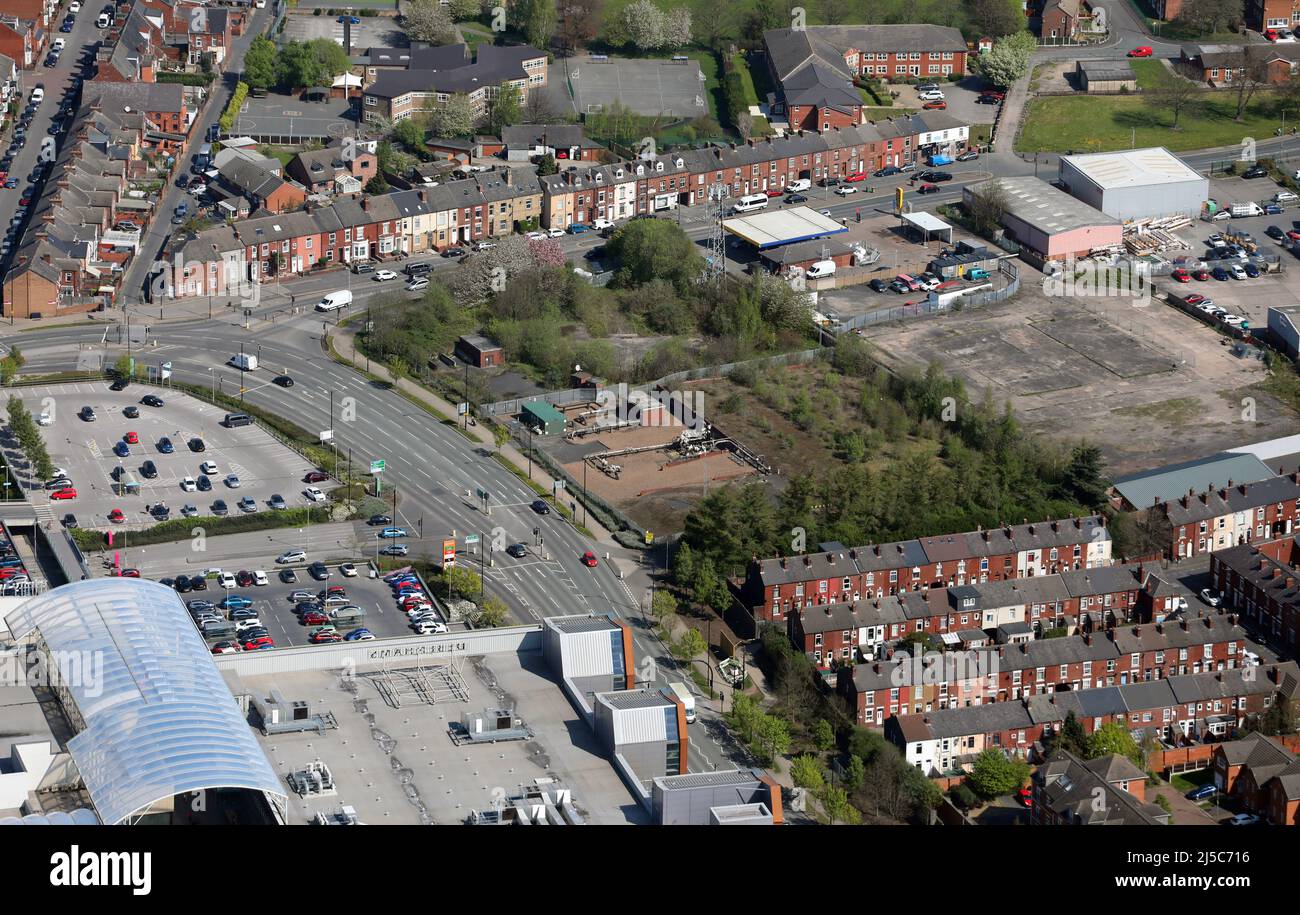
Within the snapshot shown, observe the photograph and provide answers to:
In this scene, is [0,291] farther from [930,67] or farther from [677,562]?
[930,67]

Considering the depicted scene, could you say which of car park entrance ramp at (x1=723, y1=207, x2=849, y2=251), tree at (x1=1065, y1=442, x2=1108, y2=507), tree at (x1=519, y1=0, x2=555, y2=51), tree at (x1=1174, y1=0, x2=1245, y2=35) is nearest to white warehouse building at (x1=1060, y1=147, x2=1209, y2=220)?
car park entrance ramp at (x1=723, y1=207, x2=849, y2=251)

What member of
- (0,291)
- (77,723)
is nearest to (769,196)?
(0,291)

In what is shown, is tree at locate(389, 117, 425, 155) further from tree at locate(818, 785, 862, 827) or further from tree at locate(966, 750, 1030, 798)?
→ tree at locate(818, 785, 862, 827)

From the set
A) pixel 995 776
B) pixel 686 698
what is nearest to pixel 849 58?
pixel 686 698

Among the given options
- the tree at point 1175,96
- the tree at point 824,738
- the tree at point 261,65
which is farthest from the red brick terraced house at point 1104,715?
the tree at point 261,65

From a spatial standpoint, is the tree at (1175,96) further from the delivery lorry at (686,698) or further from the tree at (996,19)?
the delivery lorry at (686,698)

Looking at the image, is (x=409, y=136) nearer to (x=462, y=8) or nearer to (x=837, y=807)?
(x=462, y=8)
